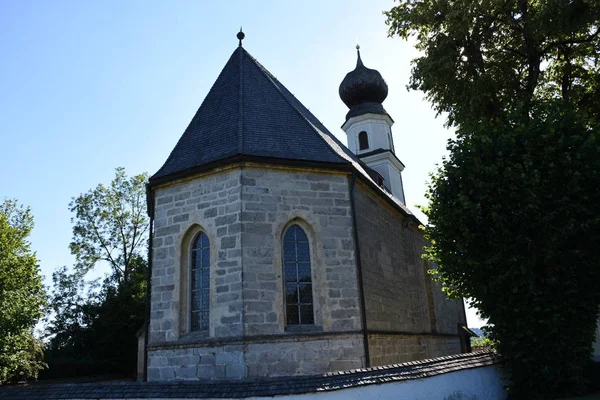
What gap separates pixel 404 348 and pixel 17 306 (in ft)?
44.2

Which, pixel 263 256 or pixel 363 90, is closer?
pixel 263 256

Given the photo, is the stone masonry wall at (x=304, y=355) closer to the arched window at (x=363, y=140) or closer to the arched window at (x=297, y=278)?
the arched window at (x=297, y=278)

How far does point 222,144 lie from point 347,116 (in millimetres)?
12985

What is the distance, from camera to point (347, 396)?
227 inches

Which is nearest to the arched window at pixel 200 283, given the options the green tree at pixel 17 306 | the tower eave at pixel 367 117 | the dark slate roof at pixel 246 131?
the dark slate roof at pixel 246 131

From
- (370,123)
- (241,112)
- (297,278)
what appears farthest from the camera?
(370,123)

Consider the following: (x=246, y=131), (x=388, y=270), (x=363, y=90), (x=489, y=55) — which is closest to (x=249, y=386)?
(x=246, y=131)

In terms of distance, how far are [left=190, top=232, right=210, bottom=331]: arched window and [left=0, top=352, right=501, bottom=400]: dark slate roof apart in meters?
2.70

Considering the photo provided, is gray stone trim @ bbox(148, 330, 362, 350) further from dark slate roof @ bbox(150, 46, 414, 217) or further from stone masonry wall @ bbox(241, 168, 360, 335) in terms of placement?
dark slate roof @ bbox(150, 46, 414, 217)

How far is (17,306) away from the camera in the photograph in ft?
53.0

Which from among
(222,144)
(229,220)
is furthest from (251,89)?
(229,220)

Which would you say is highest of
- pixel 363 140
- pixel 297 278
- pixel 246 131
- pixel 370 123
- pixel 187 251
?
pixel 370 123

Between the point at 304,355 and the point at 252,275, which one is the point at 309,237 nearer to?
the point at 252,275

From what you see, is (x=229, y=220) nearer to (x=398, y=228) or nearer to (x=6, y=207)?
(x=398, y=228)
